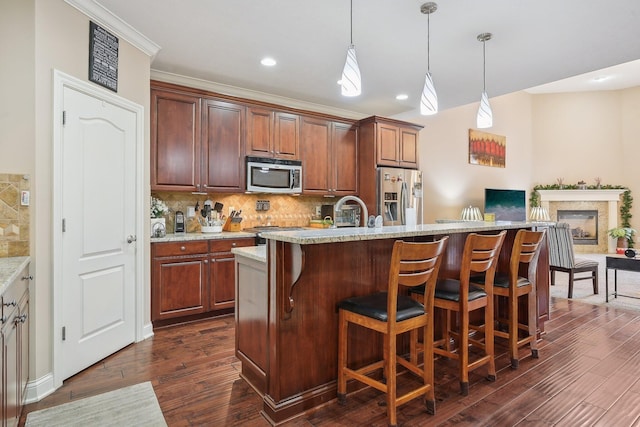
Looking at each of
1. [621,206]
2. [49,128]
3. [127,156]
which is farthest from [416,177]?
[621,206]

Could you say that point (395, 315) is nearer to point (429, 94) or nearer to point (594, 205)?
point (429, 94)

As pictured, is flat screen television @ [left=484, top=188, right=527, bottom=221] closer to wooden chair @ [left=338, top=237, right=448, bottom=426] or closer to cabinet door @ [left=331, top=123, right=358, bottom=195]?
cabinet door @ [left=331, top=123, right=358, bottom=195]

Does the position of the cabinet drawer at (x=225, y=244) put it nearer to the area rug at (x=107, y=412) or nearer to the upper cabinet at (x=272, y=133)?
the upper cabinet at (x=272, y=133)

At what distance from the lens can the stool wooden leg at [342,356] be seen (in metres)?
2.13

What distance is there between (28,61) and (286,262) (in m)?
2.10

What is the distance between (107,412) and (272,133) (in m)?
3.34

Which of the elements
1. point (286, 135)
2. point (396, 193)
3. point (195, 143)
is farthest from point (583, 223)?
point (195, 143)

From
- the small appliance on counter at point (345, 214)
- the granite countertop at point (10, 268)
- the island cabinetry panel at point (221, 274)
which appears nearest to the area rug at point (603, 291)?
the small appliance on counter at point (345, 214)

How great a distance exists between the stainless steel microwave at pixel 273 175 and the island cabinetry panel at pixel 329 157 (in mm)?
175

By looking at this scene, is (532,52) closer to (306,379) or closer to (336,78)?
(336,78)

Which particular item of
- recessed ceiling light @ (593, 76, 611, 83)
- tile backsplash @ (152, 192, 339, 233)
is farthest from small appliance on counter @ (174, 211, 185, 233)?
recessed ceiling light @ (593, 76, 611, 83)

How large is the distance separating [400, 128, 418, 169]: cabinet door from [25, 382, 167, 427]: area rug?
443 cm

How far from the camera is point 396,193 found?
5.19 m

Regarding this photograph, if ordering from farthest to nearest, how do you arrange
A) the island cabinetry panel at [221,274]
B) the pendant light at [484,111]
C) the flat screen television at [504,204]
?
the flat screen television at [504,204]
the island cabinetry panel at [221,274]
the pendant light at [484,111]
